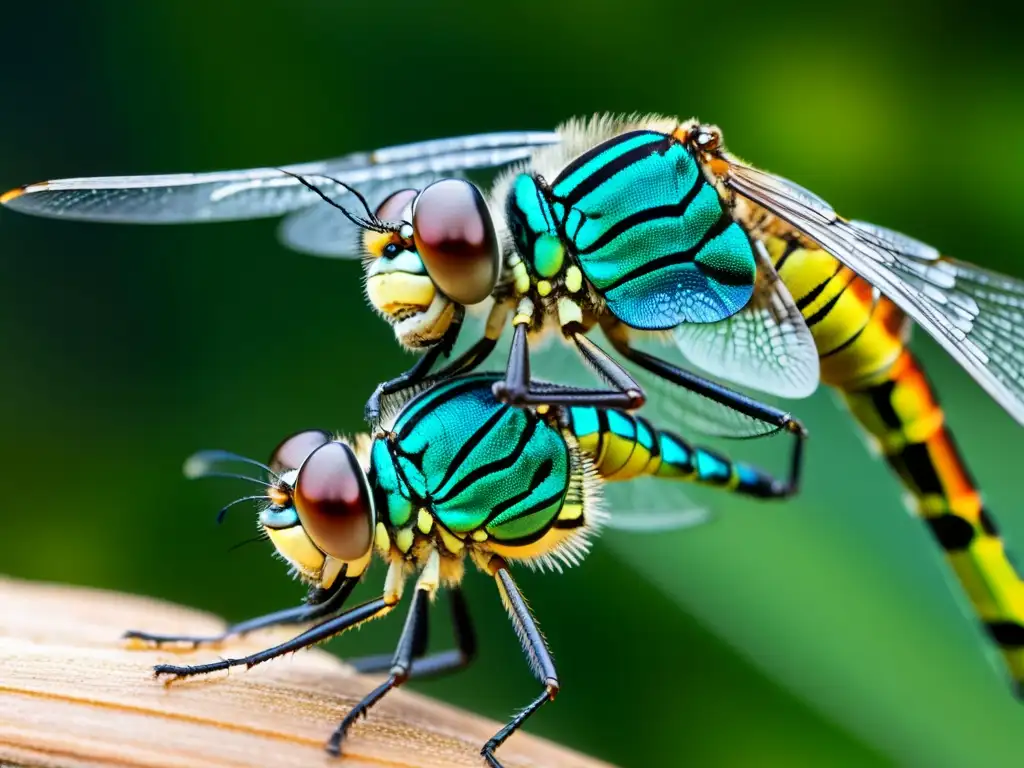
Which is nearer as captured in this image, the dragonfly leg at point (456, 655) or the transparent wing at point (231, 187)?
the transparent wing at point (231, 187)

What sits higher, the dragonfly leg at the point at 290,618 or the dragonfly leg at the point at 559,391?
the dragonfly leg at the point at 559,391

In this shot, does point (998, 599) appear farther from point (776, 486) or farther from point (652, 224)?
point (652, 224)

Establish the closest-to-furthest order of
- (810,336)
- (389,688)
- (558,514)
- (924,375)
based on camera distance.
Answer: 1. (389,688)
2. (558,514)
3. (810,336)
4. (924,375)

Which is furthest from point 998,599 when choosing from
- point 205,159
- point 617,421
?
point 205,159

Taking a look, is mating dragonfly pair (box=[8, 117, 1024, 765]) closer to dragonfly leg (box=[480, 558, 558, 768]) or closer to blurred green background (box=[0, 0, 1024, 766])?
dragonfly leg (box=[480, 558, 558, 768])

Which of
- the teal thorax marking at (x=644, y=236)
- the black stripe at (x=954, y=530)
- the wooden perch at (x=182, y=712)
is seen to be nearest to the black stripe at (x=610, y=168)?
the teal thorax marking at (x=644, y=236)

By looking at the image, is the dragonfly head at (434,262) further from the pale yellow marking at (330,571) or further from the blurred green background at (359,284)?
the blurred green background at (359,284)
